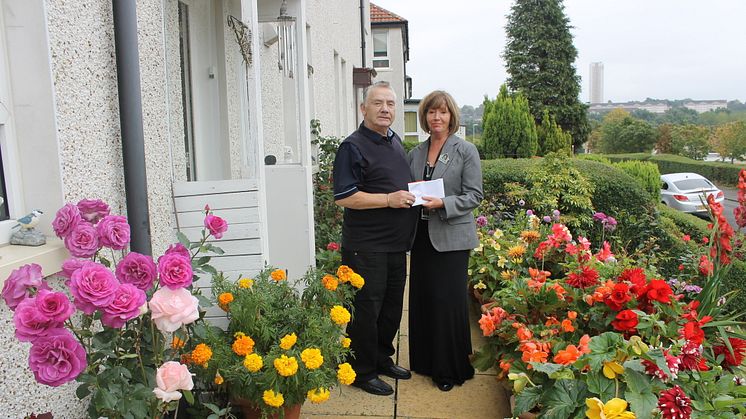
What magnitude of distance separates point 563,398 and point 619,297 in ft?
2.23

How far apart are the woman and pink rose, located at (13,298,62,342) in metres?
2.24

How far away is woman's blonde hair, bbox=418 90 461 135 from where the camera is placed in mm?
3457

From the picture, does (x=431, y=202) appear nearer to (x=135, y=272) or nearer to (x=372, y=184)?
(x=372, y=184)

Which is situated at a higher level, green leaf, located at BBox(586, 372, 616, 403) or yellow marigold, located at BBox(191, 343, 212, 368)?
yellow marigold, located at BBox(191, 343, 212, 368)

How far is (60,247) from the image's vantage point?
6.73ft

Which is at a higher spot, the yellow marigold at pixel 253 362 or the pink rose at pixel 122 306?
the pink rose at pixel 122 306

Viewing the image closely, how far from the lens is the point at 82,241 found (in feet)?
5.57

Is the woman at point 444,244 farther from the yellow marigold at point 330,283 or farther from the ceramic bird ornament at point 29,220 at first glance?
the ceramic bird ornament at point 29,220

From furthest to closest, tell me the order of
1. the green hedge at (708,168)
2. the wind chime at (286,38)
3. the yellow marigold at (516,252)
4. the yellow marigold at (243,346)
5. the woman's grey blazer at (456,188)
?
the green hedge at (708,168), the wind chime at (286,38), the yellow marigold at (516,252), the woman's grey blazer at (456,188), the yellow marigold at (243,346)

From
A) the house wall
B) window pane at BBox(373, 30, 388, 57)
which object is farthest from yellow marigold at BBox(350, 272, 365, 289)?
window pane at BBox(373, 30, 388, 57)

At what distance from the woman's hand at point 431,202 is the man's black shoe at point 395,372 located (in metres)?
1.20

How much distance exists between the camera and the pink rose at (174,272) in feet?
5.59

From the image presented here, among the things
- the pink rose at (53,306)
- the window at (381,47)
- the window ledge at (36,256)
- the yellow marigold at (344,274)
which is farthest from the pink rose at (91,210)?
the window at (381,47)

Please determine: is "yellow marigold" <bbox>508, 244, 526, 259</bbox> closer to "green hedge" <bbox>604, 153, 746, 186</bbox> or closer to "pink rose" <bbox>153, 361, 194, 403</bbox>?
"pink rose" <bbox>153, 361, 194, 403</bbox>
